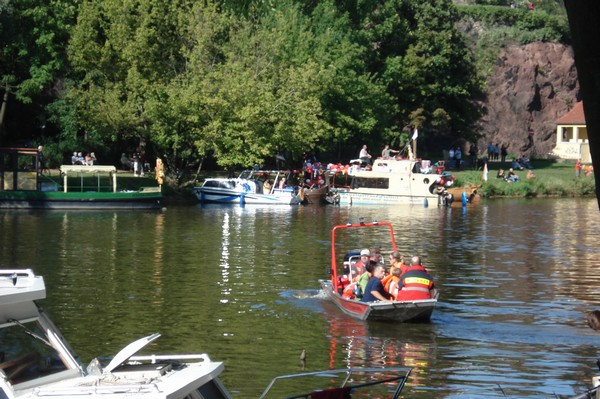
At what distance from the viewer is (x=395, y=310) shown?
23.3 metres

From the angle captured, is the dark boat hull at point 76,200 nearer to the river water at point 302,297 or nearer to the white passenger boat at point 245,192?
the river water at point 302,297

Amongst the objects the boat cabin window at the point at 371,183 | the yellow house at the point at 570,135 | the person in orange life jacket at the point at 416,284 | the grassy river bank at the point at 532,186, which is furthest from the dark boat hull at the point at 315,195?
the person in orange life jacket at the point at 416,284

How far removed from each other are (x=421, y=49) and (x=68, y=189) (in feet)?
117

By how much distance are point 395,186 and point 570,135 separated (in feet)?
134

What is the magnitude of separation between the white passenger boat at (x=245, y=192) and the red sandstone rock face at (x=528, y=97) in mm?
41892

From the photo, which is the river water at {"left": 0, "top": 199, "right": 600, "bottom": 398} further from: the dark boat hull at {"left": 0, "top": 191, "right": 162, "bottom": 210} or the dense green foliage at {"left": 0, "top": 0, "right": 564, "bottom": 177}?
the dense green foliage at {"left": 0, "top": 0, "right": 564, "bottom": 177}

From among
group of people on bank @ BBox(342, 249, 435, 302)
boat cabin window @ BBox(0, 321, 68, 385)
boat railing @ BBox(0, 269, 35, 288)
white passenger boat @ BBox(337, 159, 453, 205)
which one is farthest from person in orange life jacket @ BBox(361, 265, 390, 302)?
white passenger boat @ BBox(337, 159, 453, 205)

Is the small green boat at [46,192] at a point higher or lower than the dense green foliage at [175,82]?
lower

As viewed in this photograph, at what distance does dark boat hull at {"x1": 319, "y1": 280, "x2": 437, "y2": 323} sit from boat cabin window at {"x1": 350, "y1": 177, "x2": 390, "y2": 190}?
41075 millimetres

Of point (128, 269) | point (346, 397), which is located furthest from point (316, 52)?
point (346, 397)

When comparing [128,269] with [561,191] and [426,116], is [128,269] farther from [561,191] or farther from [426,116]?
[426,116]

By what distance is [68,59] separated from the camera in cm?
6425

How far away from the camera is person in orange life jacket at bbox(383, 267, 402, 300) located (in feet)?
80.7

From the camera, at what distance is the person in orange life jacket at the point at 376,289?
23.9 meters
